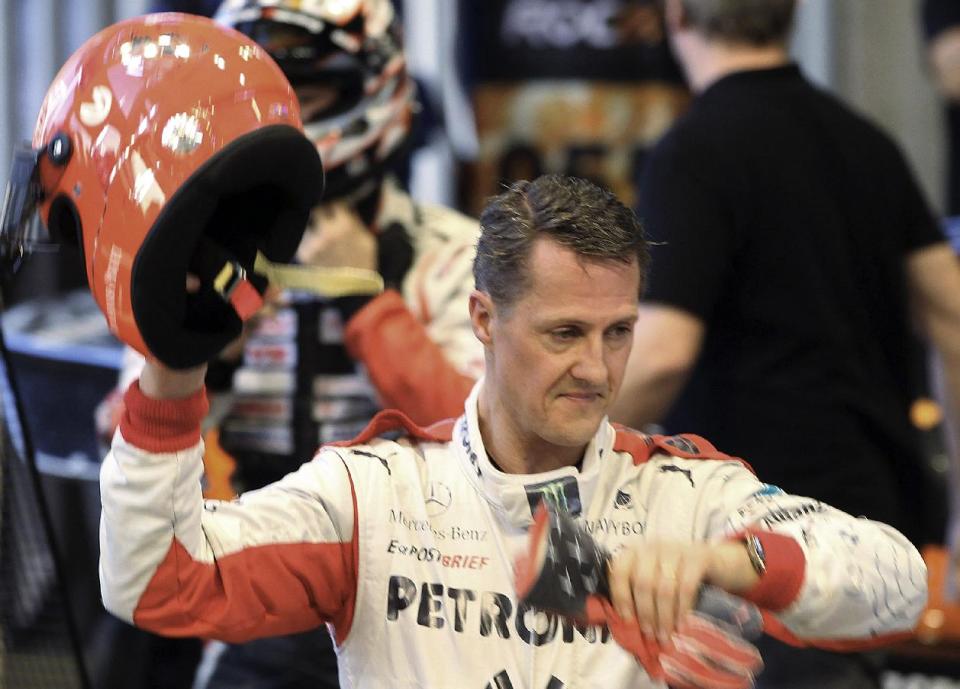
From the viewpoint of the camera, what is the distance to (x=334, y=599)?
6.28 ft

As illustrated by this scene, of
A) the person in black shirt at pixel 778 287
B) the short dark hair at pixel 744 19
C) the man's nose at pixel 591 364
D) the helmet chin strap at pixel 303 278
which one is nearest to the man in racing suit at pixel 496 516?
the man's nose at pixel 591 364

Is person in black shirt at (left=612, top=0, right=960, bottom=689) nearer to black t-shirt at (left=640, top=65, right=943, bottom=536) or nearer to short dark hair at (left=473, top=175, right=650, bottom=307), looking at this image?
black t-shirt at (left=640, top=65, right=943, bottom=536)

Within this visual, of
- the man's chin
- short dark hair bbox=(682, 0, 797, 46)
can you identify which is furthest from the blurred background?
the man's chin

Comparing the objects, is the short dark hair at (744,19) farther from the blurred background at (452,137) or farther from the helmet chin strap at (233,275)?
the helmet chin strap at (233,275)

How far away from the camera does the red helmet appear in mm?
1636

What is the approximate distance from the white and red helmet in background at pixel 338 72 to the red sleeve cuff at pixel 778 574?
1202 millimetres

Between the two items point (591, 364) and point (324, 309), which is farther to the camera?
point (324, 309)

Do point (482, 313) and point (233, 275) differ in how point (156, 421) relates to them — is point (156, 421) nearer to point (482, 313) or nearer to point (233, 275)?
point (233, 275)

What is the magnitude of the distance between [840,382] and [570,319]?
88 cm

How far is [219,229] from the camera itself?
5.85 feet

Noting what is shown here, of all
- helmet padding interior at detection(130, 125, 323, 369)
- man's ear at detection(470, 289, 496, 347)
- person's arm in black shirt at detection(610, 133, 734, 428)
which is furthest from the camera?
person's arm in black shirt at detection(610, 133, 734, 428)

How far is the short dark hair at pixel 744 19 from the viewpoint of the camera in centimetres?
272

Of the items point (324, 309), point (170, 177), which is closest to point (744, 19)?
point (324, 309)

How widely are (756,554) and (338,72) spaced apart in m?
1.34
